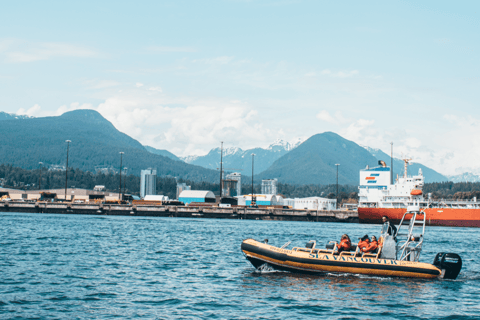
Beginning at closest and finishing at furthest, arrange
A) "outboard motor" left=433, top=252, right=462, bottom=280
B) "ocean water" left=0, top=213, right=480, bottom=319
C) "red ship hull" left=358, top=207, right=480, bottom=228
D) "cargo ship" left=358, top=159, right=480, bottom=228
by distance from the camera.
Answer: "ocean water" left=0, top=213, right=480, bottom=319 < "outboard motor" left=433, top=252, right=462, bottom=280 < "red ship hull" left=358, top=207, right=480, bottom=228 < "cargo ship" left=358, top=159, right=480, bottom=228

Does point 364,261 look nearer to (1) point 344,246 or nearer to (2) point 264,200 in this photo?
(1) point 344,246

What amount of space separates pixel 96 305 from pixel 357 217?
9193cm

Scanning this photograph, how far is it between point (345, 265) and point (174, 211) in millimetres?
86664

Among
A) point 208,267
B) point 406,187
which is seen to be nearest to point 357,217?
point 406,187

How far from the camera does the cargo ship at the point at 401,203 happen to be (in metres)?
91.2

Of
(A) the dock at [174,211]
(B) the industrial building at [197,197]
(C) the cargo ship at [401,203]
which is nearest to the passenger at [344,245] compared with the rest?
(C) the cargo ship at [401,203]

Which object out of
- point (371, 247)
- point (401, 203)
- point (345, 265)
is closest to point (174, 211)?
point (401, 203)

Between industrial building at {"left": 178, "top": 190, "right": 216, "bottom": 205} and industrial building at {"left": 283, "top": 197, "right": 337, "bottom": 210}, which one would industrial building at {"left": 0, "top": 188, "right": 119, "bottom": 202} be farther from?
industrial building at {"left": 283, "top": 197, "right": 337, "bottom": 210}

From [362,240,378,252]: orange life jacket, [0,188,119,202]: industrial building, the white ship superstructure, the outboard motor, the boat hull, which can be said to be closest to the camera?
the boat hull

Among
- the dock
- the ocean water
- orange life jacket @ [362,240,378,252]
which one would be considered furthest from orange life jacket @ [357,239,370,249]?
the dock

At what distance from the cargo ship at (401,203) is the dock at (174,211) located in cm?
755

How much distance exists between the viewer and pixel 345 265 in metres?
26.3

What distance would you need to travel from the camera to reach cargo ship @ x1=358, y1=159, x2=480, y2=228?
9125 cm

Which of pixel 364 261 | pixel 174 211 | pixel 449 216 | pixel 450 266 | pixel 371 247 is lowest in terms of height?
pixel 174 211
